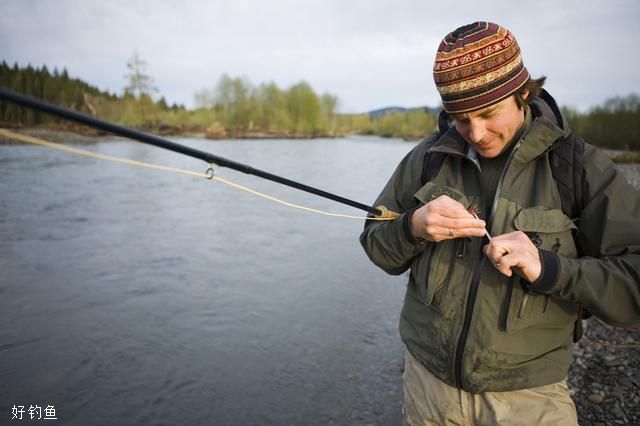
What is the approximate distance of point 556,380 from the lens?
6.73 feet

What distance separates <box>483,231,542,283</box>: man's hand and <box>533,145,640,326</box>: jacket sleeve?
2.2 inches

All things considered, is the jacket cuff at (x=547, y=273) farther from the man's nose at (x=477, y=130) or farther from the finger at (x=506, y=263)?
the man's nose at (x=477, y=130)

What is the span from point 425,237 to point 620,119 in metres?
50.4

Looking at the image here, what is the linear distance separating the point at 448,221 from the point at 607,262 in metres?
0.66

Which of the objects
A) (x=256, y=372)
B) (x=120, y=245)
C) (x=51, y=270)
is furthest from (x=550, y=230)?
(x=120, y=245)

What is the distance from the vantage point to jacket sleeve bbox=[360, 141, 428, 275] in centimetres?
221

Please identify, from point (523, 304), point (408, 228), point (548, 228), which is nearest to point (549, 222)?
point (548, 228)

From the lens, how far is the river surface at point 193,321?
4582mm

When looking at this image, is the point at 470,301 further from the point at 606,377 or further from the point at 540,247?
the point at 606,377

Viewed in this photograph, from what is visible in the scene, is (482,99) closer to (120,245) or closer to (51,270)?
(51,270)

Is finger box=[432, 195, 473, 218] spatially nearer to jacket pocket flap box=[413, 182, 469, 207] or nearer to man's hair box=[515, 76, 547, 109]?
jacket pocket flap box=[413, 182, 469, 207]

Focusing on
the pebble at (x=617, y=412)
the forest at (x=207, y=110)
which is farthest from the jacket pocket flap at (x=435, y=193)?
the forest at (x=207, y=110)

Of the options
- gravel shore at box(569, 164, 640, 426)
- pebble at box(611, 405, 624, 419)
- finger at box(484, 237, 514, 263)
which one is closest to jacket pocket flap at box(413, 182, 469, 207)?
finger at box(484, 237, 514, 263)

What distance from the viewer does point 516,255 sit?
1801mm
